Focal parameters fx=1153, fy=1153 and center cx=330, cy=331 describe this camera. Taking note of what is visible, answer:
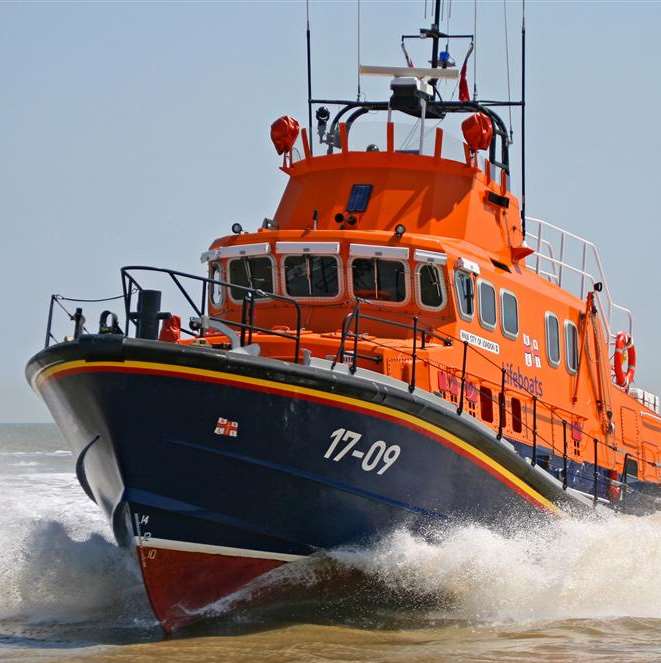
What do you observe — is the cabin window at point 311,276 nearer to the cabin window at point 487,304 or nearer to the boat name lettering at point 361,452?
the cabin window at point 487,304

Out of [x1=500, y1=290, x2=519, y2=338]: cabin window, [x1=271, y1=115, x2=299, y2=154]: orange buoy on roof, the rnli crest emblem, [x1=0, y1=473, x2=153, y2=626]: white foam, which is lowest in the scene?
[x1=0, y1=473, x2=153, y2=626]: white foam

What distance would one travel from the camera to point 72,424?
8.80m

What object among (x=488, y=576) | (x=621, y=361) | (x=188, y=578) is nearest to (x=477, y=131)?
(x=621, y=361)

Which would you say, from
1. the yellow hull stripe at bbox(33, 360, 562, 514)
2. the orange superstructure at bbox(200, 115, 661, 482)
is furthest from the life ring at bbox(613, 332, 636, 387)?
the yellow hull stripe at bbox(33, 360, 562, 514)

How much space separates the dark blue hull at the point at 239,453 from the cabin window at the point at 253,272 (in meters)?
2.35

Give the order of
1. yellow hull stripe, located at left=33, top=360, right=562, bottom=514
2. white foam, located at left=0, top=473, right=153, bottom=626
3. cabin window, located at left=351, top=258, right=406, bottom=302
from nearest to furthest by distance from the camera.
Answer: yellow hull stripe, located at left=33, top=360, right=562, bottom=514
white foam, located at left=0, top=473, right=153, bottom=626
cabin window, located at left=351, top=258, right=406, bottom=302

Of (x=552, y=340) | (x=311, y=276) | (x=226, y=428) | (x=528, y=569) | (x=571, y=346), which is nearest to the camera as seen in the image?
(x=226, y=428)

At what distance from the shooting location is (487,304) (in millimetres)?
10375

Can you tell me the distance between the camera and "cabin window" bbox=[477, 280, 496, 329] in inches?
405

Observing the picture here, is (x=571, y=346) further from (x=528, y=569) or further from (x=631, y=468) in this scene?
(x=528, y=569)

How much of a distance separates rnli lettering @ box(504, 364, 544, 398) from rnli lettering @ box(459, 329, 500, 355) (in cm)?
21

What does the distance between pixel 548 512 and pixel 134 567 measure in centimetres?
357

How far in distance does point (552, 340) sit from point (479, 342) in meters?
1.38

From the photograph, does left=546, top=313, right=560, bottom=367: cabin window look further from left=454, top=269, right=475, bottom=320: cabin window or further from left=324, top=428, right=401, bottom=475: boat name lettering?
left=324, top=428, right=401, bottom=475: boat name lettering
